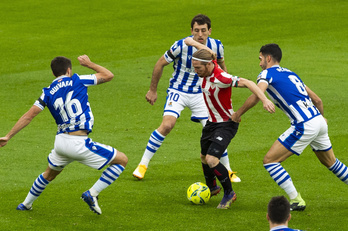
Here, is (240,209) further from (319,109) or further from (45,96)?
(45,96)

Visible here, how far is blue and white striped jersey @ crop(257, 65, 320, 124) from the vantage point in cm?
881

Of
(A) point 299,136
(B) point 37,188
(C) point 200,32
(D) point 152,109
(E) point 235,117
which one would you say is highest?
(C) point 200,32

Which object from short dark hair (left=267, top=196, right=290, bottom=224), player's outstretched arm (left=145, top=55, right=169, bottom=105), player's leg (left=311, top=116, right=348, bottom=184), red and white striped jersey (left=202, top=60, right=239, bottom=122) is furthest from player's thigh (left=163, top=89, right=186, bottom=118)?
short dark hair (left=267, top=196, right=290, bottom=224)

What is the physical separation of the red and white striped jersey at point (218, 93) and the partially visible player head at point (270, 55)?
519mm

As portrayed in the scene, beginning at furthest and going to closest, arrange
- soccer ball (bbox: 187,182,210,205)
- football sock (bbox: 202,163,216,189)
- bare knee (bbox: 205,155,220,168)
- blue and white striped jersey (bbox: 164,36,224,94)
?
blue and white striped jersey (bbox: 164,36,224,94) → football sock (bbox: 202,163,216,189) → soccer ball (bbox: 187,182,210,205) → bare knee (bbox: 205,155,220,168)

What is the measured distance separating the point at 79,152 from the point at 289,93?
2.88m

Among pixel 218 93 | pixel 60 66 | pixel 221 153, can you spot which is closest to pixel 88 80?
pixel 60 66

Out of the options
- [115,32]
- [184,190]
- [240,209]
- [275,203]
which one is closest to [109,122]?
[184,190]

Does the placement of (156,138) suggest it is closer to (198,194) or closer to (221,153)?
(198,194)

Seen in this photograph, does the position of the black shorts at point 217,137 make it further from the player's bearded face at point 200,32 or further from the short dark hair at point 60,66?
the short dark hair at point 60,66

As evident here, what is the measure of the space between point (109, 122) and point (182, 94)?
3.70m

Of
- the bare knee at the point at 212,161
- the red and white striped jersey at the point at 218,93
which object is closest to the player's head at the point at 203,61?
the red and white striped jersey at the point at 218,93

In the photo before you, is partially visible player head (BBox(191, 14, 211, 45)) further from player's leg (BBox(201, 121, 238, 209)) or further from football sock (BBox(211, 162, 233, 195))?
football sock (BBox(211, 162, 233, 195))

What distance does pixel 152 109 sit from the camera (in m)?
16.0
